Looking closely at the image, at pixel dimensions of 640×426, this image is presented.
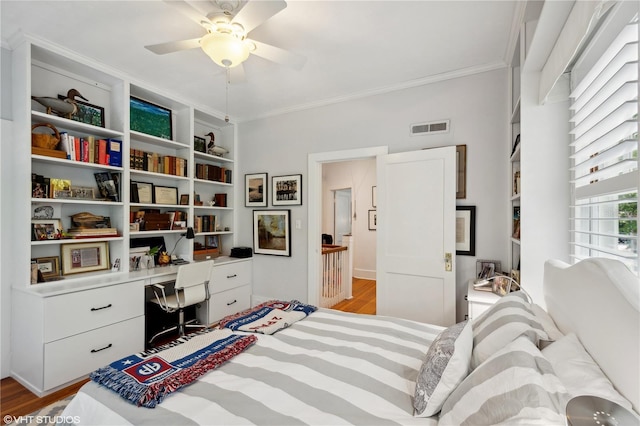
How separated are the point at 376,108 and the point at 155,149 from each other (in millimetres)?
2645

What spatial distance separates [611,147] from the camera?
1222mm

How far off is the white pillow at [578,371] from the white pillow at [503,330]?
0.09 m

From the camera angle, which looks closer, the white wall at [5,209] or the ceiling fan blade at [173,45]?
the ceiling fan blade at [173,45]

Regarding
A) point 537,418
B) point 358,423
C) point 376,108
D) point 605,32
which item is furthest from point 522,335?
point 376,108

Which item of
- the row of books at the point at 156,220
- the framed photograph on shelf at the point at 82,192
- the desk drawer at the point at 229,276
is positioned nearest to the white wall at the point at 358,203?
the desk drawer at the point at 229,276

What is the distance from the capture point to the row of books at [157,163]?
3.08 meters

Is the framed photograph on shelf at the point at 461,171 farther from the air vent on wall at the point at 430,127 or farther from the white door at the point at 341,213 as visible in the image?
the white door at the point at 341,213

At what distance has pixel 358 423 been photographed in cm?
103

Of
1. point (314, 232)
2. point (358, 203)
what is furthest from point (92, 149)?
point (358, 203)

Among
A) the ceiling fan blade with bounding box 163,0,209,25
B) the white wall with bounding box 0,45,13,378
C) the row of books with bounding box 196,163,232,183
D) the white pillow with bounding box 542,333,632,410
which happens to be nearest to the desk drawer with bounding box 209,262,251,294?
the row of books with bounding box 196,163,232,183

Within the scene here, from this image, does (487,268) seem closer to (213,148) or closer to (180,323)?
(180,323)

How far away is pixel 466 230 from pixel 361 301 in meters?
2.37

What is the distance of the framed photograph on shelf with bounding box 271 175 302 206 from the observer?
12.4ft

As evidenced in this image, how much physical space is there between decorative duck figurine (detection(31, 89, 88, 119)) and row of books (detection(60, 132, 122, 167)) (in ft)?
0.61
